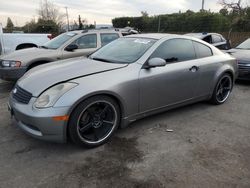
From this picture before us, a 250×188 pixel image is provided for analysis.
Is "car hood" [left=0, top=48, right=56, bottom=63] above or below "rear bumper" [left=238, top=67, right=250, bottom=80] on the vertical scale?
above

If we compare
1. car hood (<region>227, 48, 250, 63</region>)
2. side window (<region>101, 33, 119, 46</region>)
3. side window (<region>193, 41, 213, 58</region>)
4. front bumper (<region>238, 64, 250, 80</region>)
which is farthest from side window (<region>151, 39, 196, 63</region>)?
side window (<region>101, 33, 119, 46</region>)

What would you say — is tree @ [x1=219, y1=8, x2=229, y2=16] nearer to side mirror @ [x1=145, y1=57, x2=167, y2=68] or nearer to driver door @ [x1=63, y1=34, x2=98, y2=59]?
driver door @ [x1=63, y1=34, x2=98, y2=59]

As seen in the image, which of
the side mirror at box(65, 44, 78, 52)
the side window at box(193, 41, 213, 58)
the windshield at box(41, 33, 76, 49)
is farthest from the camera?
the windshield at box(41, 33, 76, 49)

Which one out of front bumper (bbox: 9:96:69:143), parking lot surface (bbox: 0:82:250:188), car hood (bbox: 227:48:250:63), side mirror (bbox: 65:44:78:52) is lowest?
parking lot surface (bbox: 0:82:250:188)

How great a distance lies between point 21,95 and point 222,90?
13.1ft

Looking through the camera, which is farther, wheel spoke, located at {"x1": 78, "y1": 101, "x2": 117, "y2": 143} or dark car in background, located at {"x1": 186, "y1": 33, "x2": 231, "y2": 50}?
dark car in background, located at {"x1": 186, "y1": 33, "x2": 231, "y2": 50}

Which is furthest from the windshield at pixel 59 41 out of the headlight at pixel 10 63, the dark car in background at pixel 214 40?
the dark car in background at pixel 214 40

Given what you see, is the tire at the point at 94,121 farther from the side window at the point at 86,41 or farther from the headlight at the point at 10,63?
the side window at the point at 86,41

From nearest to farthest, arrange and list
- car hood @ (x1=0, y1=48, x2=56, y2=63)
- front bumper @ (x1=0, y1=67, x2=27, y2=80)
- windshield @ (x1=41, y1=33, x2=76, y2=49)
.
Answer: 1. front bumper @ (x1=0, y1=67, x2=27, y2=80)
2. car hood @ (x1=0, y1=48, x2=56, y2=63)
3. windshield @ (x1=41, y1=33, x2=76, y2=49)

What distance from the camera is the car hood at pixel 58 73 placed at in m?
3.51

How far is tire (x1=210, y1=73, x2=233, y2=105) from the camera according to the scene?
5348 millimetres

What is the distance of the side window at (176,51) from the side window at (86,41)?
331cm

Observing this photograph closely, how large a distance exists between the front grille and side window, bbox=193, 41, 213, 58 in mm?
3060

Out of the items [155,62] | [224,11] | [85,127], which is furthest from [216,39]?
[224,11]
